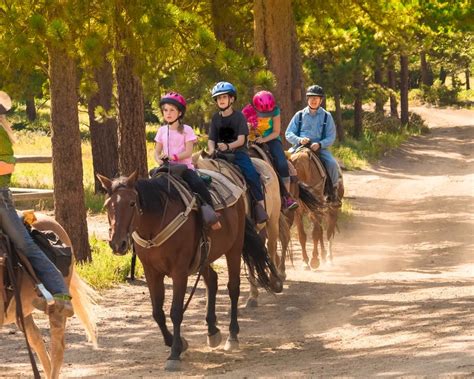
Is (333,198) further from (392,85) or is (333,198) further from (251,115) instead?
(392,85)

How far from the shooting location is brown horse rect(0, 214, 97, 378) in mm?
8461

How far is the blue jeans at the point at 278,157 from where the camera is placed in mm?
14281

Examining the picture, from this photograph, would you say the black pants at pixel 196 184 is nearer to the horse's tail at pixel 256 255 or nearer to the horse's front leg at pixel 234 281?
the horse's front leg at pixel 234 281

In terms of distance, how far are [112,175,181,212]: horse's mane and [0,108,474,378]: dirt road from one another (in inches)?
60.2

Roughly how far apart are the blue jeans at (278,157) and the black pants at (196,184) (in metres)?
3.99

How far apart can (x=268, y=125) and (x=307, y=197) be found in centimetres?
192

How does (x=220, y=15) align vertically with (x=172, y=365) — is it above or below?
above

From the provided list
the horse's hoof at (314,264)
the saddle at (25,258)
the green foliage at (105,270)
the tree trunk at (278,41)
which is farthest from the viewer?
the tree trunk at (278,41)

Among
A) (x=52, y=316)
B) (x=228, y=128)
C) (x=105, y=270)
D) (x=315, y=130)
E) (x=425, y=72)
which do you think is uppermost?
(x=228, y=128)

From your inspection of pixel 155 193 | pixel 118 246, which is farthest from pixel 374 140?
pixel 118 246

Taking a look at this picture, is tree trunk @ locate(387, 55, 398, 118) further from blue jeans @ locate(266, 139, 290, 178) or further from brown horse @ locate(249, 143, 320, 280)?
blue jeans @ locate(266, 139, 290, 178)

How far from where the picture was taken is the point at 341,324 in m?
11.5

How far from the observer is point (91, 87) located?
16984mm

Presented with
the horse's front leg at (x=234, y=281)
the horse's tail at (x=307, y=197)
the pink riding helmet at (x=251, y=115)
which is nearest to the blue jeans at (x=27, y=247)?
the horse's front leg at (x=234, y=281)
